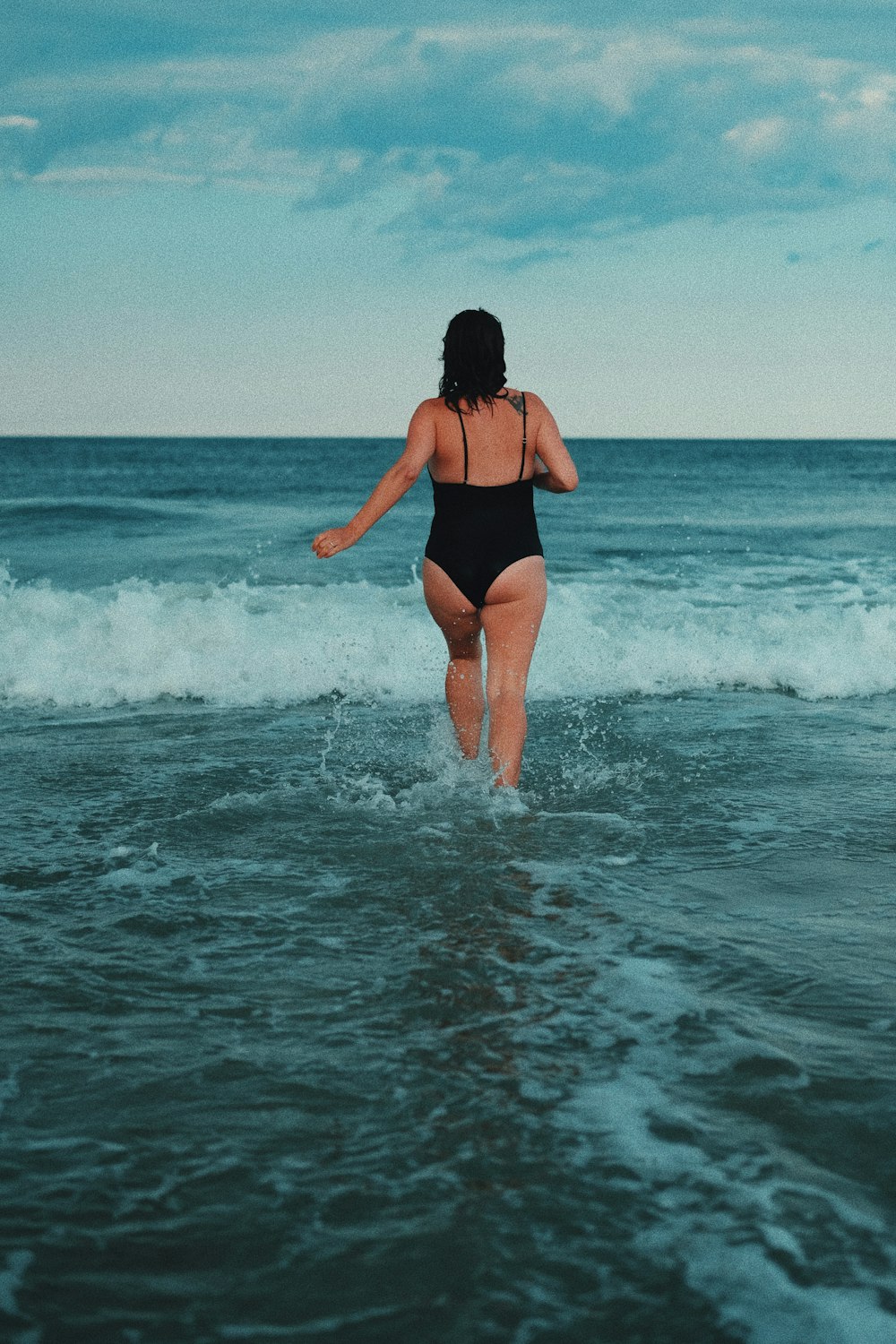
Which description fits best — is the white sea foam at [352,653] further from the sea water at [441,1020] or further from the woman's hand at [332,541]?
the woman's hand at [332,541]

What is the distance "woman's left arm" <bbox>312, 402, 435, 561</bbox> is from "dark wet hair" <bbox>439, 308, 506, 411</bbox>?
0.42ft

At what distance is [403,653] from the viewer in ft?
29.3

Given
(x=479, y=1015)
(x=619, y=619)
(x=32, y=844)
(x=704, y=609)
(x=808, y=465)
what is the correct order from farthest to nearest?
(x=808, y=465) < (x=704, y=609) < (x=619, y=619) < (x=32, y=844) < (x=479, y=1015)

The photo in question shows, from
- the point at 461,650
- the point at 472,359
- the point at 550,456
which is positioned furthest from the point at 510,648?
the point at 472,359

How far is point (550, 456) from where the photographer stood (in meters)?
4.75

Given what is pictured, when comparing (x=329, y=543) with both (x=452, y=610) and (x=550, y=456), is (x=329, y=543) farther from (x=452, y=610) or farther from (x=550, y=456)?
(x=550, y=456)

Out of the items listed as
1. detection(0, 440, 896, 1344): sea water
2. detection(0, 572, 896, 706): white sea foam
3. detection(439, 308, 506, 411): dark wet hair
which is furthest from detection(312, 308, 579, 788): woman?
detection(0, 572, 896, 706): white sea foam

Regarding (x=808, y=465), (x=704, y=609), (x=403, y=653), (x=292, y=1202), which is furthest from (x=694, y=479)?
(x=292, y=1202)

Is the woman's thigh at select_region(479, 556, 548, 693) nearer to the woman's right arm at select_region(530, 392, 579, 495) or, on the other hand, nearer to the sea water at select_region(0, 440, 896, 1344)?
the woman's right arm at select_region(530, 392, 579, 495)

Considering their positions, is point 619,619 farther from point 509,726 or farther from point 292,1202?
point 292,1202

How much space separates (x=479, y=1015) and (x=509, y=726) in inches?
84.2

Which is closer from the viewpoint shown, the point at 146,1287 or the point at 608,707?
the point at 146,1287

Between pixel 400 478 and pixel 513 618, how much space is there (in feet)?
2.51

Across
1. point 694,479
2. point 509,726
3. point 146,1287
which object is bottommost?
point 146,1287
